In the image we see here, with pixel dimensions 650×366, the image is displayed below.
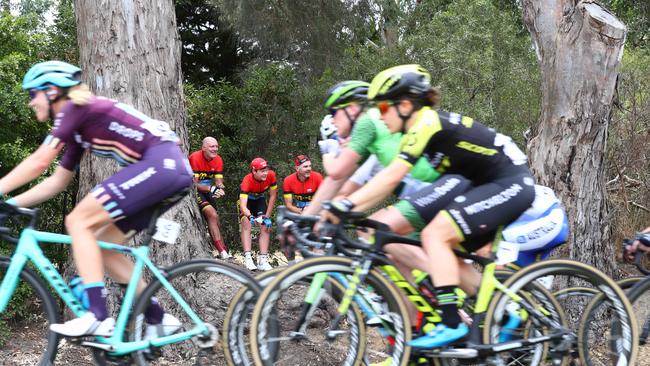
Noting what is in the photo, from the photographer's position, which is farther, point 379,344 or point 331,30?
point 331,30

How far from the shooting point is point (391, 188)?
4445 mm

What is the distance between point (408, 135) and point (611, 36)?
4.91m

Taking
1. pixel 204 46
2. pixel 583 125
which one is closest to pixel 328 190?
pixel 583 125

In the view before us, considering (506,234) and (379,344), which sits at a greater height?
(506,234)

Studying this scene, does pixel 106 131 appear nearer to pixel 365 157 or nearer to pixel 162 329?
pixel 162 329

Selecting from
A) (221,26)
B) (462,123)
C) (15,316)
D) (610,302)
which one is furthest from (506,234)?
(221,26)

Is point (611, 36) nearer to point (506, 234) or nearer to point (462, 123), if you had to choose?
point (506, 234)

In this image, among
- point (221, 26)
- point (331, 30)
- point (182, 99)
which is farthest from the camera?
point (221, 26)

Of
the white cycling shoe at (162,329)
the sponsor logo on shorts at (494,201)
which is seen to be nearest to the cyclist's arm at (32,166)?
the white cycling shoe at (162,329)

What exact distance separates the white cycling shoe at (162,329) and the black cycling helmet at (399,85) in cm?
194

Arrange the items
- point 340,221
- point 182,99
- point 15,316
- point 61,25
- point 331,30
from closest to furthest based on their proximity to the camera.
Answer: point 340,221, point 182,99, point 15,316, point 61,25, point 331,30

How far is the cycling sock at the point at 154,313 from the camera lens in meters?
4.67

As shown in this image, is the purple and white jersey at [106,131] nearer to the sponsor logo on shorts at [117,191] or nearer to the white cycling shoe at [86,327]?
the sponsor logo on shorts at [117,191]

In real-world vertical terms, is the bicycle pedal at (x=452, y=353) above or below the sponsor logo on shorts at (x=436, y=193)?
below
